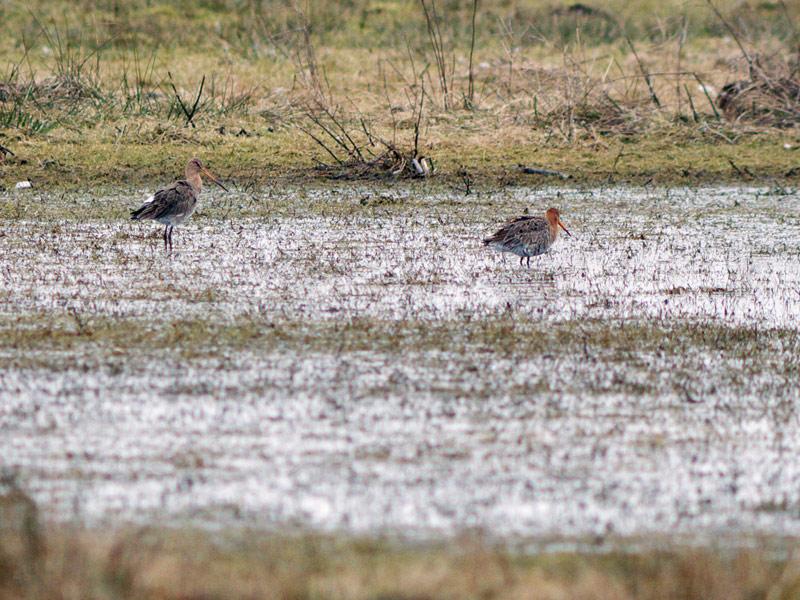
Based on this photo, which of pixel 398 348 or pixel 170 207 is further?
pixel 170 207

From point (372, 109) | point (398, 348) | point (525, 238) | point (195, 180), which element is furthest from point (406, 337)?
point (372, 109)

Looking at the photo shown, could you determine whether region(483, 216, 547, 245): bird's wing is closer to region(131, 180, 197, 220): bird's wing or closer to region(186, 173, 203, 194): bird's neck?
region(131, 180, 197, 220): bird's wing

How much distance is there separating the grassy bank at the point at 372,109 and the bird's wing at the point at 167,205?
11.7 ft

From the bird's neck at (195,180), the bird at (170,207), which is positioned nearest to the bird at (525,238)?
the bird at (170,207)

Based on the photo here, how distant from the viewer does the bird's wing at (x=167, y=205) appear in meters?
10.7

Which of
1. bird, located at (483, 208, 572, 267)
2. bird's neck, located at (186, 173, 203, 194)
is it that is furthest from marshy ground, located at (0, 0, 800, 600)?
bird's neck, located at (186, 173, 203, 194)

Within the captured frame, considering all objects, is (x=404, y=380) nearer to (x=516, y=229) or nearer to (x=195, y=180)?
(x=516, y=229)

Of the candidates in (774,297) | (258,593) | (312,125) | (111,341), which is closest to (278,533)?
(258,593)

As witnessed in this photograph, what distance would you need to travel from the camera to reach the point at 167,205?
1066 centimetres

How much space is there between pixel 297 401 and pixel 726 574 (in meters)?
2.31

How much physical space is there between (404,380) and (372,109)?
11.4 m

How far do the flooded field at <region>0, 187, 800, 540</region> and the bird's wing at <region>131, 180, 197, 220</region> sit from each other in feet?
0.86

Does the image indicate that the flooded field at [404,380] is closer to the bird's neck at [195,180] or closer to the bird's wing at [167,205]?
the bird's wing at [167,205]

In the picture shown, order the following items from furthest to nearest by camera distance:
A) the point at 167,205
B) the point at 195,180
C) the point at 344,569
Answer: the point at 195,180, the point at 167,205, the point at 344,569
